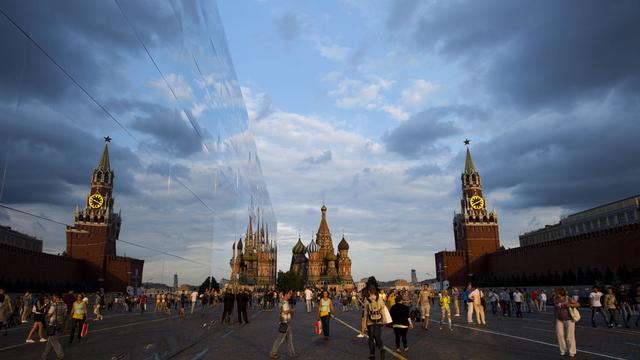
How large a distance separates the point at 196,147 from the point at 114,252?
4.20 metres

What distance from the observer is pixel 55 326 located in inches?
218

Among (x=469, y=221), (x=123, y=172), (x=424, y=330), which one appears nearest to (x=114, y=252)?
(x=123, y=172)

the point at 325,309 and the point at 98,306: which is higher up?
the point at 98,306

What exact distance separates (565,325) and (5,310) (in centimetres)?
958

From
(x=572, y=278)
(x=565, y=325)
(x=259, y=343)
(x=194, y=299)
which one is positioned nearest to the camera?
(x=565, y=325)

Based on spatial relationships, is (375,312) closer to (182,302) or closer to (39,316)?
(182,302)

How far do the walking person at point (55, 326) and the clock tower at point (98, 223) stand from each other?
0.62 metres

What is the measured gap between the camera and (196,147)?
10781mm

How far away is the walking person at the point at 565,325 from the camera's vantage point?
9531 millimetres

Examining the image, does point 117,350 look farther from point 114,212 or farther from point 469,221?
point 469,221

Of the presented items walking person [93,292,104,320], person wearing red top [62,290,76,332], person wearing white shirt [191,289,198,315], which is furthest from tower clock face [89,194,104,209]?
person wearing white shirt [191,289,198,315]

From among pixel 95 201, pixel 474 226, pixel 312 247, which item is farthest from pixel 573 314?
pixel 312 247

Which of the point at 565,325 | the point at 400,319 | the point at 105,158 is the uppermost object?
the point at 105,158

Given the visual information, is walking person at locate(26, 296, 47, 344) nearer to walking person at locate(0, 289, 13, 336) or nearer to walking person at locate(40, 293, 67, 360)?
walking person at locate(40, 293, 67, 360)
